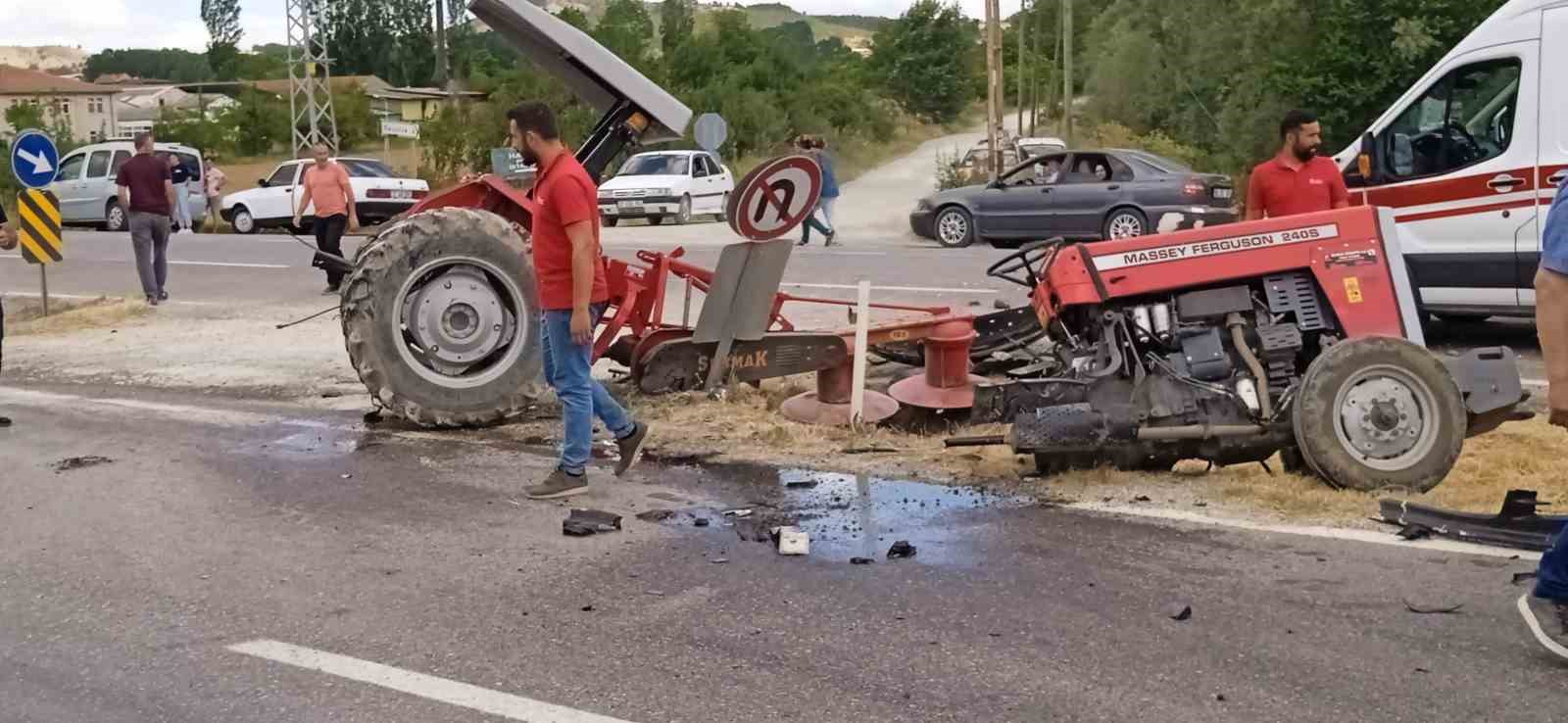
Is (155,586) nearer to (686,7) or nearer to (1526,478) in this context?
(1526,478)

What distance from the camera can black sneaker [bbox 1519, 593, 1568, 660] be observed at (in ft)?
A: 14.6

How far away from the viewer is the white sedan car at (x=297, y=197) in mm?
31953

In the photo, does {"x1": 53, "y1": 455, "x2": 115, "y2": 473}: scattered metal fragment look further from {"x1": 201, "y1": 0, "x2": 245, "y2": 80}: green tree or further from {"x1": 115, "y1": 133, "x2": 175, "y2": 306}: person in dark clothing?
{"x1": 201, "y1": 0, "x2": 245, "y2": 80}: green tree

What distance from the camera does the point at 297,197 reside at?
32.0 metres

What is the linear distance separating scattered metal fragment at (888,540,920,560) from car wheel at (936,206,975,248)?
1849 cm

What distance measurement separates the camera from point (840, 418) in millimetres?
8273

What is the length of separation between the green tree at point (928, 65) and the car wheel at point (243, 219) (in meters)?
51.8

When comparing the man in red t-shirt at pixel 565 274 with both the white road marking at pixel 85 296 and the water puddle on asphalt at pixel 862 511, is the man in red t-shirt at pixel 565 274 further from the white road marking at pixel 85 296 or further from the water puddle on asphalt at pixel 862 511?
the white road marking at pixel 85 296

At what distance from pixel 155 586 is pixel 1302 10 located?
2694cm

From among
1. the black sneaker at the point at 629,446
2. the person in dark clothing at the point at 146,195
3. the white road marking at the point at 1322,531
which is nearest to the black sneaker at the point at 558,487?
the black sneaker at the point at 629,446

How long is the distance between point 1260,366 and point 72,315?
12708mm

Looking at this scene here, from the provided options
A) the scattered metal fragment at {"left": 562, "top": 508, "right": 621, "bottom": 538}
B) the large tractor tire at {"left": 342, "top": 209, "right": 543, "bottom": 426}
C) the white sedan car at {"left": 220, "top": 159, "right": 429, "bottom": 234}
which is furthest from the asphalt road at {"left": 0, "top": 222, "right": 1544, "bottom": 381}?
the white sedan car at {"left": 220, "top": 159, "right": 429, "bottom": 234}

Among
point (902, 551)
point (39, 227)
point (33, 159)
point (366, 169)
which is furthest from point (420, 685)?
point (366, 169)

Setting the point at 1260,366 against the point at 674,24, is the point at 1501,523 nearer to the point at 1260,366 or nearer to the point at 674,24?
the point at 1260,366
